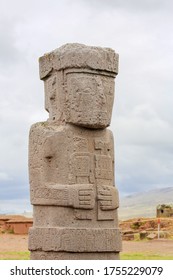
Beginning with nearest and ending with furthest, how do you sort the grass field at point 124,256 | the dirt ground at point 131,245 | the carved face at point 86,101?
the carved face at point 86,101 → the grass field at point 124,256 → the dirt ground at point 131,245

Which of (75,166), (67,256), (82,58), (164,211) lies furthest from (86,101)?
(164,211)

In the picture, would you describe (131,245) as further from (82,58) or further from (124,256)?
(82,58)

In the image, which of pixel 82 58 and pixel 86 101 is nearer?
pixel 86 101

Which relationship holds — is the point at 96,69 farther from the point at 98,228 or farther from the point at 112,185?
the point at 98,228

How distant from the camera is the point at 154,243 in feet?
90.1

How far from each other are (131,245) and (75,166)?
1654 cm

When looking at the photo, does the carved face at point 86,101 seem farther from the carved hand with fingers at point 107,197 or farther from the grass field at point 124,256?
the grass field at point 124,256

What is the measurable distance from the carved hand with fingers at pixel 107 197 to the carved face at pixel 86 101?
3.56 ft

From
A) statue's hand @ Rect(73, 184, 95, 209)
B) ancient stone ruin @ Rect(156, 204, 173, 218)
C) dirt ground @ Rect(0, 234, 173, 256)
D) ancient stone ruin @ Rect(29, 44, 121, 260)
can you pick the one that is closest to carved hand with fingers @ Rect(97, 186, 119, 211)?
ancient stone ruin @ Rect(29, 44, 121, 260)

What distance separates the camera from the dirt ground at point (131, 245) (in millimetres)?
23752

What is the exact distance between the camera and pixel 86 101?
10664mm

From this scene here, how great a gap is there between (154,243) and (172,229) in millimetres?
5430

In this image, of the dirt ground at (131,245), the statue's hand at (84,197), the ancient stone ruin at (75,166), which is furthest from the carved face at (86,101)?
the dirt ground at (131,245)
